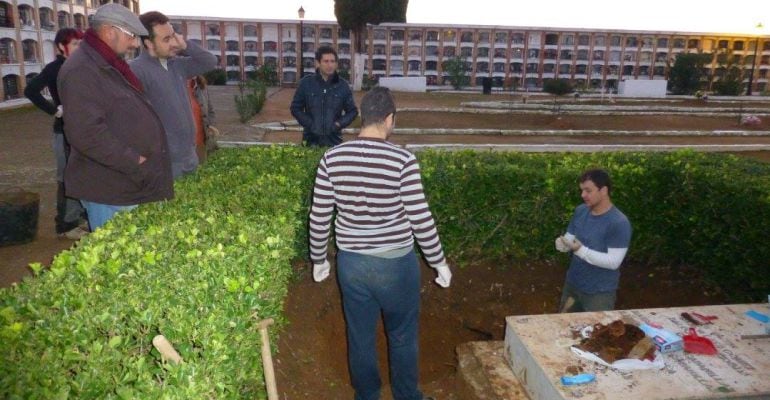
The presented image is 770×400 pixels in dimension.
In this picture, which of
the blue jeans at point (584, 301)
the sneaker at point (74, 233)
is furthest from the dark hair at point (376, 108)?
the sneaker at point (74, 233)

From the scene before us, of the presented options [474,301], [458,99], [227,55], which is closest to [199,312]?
[474,301]

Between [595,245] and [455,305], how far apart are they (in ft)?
6.12

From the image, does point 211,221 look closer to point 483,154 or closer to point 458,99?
point 483,154

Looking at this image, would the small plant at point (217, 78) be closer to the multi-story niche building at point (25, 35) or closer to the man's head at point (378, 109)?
the multi-story niche building at point (25, 35)

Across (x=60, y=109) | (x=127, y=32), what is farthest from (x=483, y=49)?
(x=127, y=32)

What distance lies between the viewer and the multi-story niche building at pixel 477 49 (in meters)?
46.5

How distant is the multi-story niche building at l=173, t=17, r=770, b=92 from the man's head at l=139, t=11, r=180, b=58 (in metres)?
42.0

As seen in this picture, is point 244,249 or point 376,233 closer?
point 244,249

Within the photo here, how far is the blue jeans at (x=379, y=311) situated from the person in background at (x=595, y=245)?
1.55 metres

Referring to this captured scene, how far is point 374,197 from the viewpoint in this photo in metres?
3.23

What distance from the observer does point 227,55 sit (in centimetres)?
4703

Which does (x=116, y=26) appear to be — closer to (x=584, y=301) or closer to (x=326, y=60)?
(x=326, y=60)

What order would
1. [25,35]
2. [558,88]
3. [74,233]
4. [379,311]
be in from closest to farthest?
1. [379,311]
2. [74,233]
3. [25,35]
4. [558,88]

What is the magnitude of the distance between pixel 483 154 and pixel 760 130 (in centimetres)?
2069
